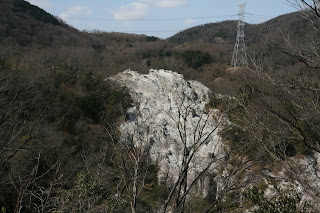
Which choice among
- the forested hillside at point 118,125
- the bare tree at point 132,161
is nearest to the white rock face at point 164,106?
the forested hillside at point 118,125

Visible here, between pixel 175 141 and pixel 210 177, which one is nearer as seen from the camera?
Result: pixel 210 177

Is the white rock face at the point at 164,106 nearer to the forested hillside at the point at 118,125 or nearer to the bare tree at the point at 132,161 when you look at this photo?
the forested hillside at the point at 118,125

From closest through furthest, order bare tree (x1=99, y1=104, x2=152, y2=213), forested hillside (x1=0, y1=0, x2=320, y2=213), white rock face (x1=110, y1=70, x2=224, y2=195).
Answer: bare tree (x1=99, y1=104, x2=152, y2=213) < forested hillside (x1=0, y1=0, x2=320, y2=213) < white rock face (x1=110, y1=70, x2=224, y2=195)

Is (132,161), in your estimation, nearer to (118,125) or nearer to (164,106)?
(118,125)

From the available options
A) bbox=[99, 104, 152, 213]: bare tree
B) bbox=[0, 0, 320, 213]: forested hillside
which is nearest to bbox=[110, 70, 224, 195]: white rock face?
bbox=[0, 0, 320, 213]: forested hillside

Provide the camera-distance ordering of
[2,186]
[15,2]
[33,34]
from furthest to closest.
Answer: [15,2]
[33,34]
[2,186]

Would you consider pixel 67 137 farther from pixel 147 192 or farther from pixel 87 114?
pixel 147 192

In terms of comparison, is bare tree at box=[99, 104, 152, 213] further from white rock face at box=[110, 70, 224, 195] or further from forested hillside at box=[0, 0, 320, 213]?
white rock face at box=[110, 70, 224, 195]

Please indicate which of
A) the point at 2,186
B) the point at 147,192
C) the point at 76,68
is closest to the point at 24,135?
the point at 2,186

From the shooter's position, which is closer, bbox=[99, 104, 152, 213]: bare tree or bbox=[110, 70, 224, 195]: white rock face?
bbox=[99, 104, 152, 213]: bare tree

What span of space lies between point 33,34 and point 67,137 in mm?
32544

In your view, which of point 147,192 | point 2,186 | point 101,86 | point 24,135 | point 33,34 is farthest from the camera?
point 33,34

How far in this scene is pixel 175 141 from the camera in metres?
16.6

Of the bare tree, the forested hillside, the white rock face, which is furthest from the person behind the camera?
the white rock face
